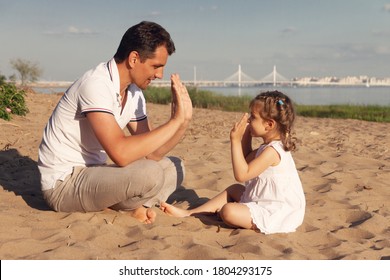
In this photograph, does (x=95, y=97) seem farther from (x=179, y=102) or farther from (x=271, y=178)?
(x=271, y=178)

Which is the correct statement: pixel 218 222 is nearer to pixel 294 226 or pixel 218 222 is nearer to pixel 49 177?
pixel 294 226

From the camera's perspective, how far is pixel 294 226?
3.26 m

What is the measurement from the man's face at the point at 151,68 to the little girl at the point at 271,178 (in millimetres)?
610

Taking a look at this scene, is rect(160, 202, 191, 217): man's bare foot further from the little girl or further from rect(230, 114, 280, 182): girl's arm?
rect(230, 114, 280, 182): girl's arm

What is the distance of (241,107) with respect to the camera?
551 inches

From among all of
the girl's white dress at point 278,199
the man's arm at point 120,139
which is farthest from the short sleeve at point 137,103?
the girl's white dress at point 278,199

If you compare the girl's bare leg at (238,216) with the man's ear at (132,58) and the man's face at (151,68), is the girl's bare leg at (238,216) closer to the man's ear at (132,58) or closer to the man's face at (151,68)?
the man's face at (151,68)

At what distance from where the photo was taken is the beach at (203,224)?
274cm

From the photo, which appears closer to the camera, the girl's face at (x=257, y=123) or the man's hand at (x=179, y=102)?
the man's hand at (x=179, y=102)

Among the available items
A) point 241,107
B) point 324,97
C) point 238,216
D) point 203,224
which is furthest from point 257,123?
point 324,97

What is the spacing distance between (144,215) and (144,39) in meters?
1.12

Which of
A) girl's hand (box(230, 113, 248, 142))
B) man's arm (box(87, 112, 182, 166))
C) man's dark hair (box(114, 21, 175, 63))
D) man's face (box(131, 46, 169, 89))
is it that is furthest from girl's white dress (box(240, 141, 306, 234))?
man's dark hair (box(114, 21, 175, 63))

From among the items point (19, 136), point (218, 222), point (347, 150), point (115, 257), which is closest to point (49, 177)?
point (115, 257)

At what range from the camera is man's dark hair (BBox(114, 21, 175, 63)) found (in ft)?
9.95
